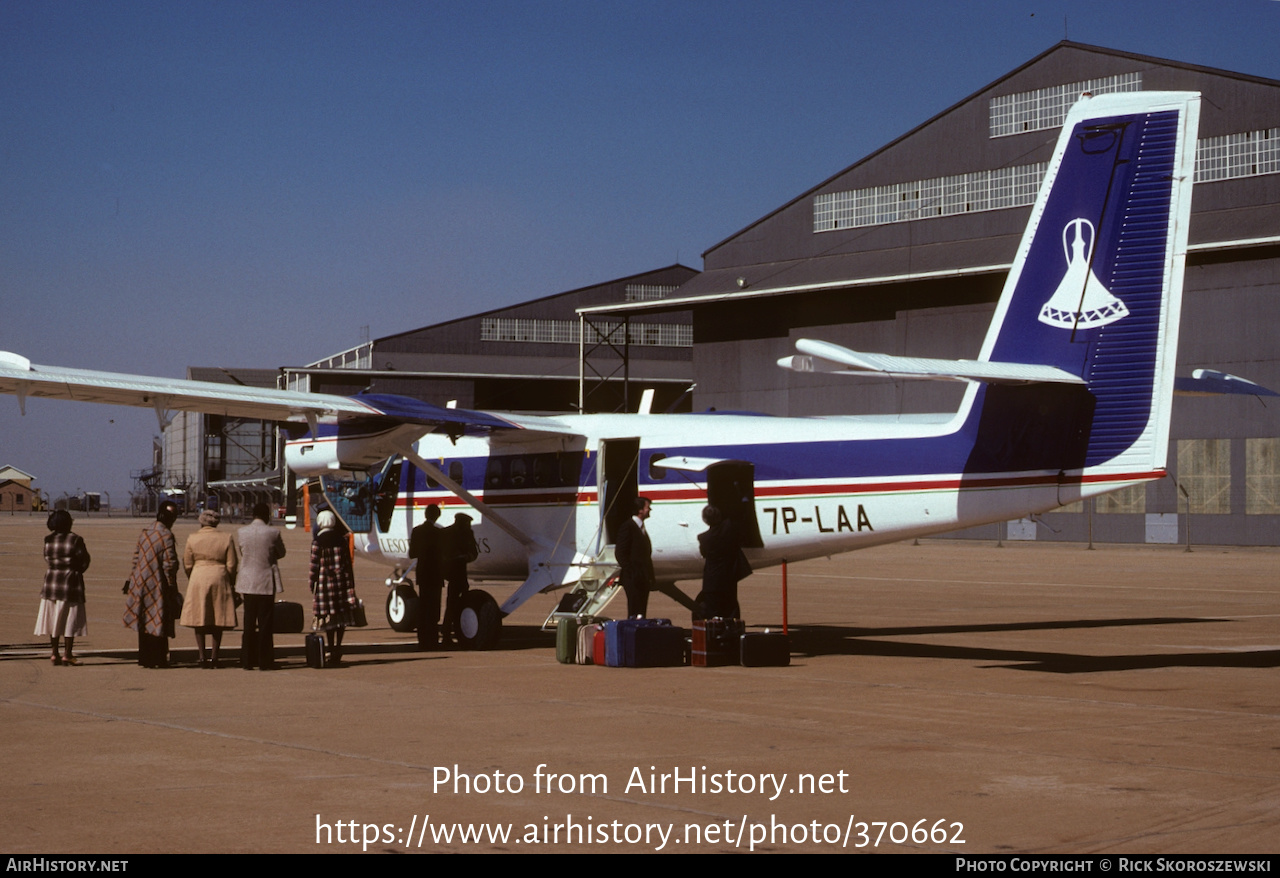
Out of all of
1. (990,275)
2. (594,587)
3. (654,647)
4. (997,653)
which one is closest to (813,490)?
(654,647)

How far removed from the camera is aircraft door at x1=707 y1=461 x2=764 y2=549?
17078 mm

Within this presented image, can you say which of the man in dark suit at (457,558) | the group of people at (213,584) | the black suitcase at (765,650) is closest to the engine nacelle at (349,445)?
the man in dark suit at (457,558)

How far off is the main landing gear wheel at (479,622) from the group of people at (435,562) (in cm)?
12

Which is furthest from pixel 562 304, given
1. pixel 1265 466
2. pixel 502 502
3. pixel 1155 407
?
pixel 1155 407

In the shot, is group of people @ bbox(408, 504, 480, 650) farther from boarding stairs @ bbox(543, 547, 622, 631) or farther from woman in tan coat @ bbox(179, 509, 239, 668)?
woman in tan coat @ bbox(179, 509, 239, 668)

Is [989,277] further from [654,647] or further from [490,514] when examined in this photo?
[654,647]

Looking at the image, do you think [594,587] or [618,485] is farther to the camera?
[618,485]

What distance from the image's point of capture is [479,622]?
58.8 feet

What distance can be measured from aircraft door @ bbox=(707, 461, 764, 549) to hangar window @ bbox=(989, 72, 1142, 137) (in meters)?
40.4

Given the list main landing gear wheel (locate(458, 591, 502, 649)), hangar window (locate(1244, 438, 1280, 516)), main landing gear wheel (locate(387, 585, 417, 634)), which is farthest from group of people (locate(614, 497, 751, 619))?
hangar window (locate(1244, 438, 1280, 516))

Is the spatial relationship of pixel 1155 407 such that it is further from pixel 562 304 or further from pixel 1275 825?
pixel 562 304

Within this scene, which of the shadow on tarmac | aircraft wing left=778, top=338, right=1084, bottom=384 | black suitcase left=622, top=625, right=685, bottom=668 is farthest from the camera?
the shadow on tarmac

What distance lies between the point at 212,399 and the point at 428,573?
3606 millimetres
